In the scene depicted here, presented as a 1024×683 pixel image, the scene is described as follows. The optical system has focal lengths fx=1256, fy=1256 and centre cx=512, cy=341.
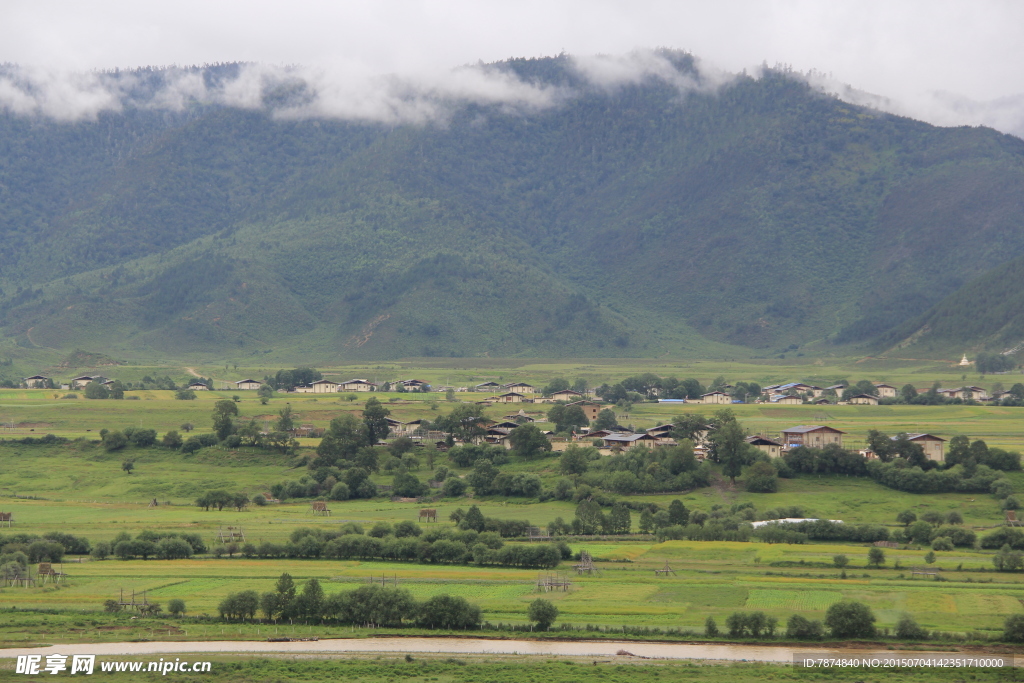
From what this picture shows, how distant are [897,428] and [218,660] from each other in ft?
260

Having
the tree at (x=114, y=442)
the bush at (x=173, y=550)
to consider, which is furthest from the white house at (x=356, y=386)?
the bush at (x=173, y=550)

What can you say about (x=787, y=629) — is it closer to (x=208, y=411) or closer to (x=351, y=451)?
(x=351, y=451)

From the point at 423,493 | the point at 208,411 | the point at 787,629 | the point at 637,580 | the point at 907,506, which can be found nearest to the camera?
the point at 787,629

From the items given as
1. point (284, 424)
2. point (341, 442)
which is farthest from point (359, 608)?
point (284, 424)

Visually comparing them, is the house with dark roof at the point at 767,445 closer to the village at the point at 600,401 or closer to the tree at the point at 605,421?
the village at the point at 600,401

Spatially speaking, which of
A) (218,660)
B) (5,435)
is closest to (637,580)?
(218,660)

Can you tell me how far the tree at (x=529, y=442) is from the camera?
3991 inches

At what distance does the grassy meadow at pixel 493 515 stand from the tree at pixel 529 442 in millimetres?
2383

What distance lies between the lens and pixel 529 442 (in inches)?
3984

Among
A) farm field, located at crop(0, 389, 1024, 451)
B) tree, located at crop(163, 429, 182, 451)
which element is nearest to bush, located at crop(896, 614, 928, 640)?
farm field, located at crop(0, 389, 1024, 451)

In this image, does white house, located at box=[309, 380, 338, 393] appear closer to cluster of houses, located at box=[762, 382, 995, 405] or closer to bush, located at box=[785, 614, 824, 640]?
cluster of houses, located at box=[762, 382, 995, 405]

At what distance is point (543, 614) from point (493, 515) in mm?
28924

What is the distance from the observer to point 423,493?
92.9 m

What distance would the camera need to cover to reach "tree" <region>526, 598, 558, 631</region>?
174 feet
